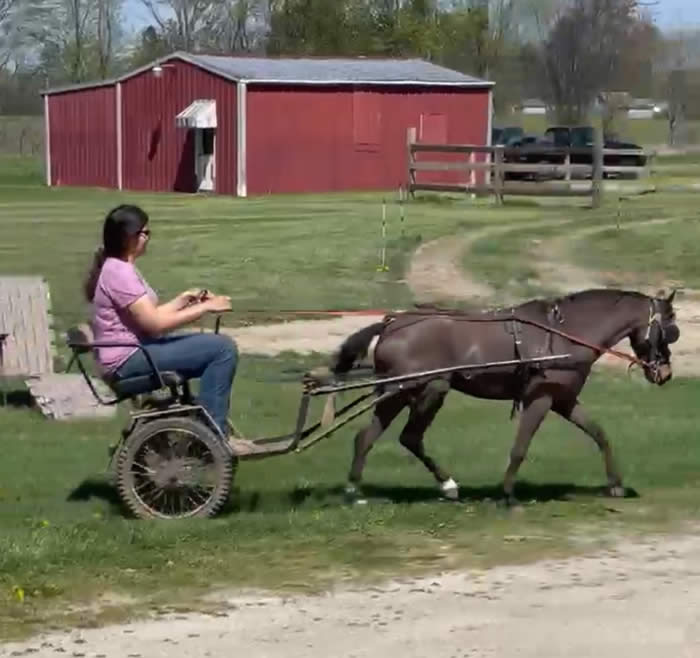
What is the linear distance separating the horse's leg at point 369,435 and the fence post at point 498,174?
84.8ft

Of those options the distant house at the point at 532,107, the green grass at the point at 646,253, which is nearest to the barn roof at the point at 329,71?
the green grass at the point at 646,253

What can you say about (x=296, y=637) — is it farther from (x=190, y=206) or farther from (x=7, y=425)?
(x=190, y=206)

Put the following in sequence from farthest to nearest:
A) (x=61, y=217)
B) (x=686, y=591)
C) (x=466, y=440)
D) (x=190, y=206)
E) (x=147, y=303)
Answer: (x=190, y=206) → (x=61, y=217) → (x=466, y=440) → (x=147, y=303) → (x=686, y=591)

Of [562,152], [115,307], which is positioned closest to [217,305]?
[115,307]

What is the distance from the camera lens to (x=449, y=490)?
9094 mm

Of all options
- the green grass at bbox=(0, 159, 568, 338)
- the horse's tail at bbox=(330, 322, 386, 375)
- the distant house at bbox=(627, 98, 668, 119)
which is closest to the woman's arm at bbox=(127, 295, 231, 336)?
the horse's tail at bbox=(330, 322, 386, 375)

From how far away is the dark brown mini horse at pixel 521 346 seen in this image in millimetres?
8742

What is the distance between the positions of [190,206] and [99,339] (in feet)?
96.1

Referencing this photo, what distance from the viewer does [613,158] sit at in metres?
42.9

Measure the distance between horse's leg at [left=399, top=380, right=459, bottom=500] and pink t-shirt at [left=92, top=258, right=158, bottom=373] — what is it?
163cm

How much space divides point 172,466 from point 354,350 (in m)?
1.31

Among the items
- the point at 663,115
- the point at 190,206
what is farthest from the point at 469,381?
the point at 663,115

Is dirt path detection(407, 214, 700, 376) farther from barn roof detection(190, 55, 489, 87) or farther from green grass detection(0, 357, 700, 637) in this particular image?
barn roof detection(190, 55, 489, 87)

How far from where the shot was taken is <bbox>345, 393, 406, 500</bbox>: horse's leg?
9.01m
